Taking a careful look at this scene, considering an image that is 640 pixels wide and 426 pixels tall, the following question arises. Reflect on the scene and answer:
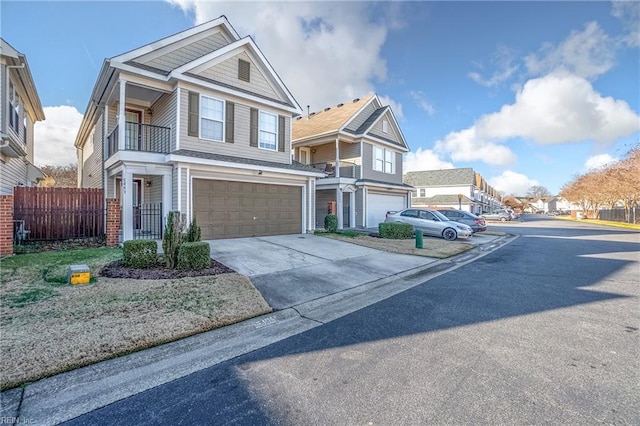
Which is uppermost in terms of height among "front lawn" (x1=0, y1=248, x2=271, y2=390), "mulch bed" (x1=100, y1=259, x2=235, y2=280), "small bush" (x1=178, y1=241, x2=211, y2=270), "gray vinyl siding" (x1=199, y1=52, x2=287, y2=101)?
"gray vinyl siding" (x1=199, y1=52, x2=287, y2=101)

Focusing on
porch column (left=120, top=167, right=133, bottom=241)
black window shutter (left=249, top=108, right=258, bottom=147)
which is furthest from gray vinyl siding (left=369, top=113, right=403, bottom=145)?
porch column (left=120, top=167, right=133, bottom=241)

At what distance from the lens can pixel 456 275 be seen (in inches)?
326

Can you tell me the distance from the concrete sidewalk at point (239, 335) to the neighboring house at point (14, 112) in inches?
345

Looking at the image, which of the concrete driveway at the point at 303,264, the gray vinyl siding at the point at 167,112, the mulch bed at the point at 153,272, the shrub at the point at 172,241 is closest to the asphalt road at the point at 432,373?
the concrete driveway at the point at 303,264

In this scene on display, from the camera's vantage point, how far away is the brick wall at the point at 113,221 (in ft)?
30.5

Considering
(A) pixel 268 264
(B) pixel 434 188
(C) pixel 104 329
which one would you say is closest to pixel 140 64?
(A) pixel 268 264

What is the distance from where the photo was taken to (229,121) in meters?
12.9

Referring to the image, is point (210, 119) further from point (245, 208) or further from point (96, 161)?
point (96, 161)

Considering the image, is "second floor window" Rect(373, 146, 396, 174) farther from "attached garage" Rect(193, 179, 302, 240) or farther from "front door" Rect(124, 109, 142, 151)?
"front door" Rect(124, 109, 142, 151)

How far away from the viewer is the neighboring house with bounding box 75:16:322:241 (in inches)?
437

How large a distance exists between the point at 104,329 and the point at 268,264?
4540 millimetres

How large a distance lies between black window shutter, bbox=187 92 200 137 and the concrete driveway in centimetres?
437

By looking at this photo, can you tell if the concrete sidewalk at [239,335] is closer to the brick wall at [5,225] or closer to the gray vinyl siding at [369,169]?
the brick wall at [5,225]

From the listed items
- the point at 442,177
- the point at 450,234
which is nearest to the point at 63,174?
the point at 450,234
